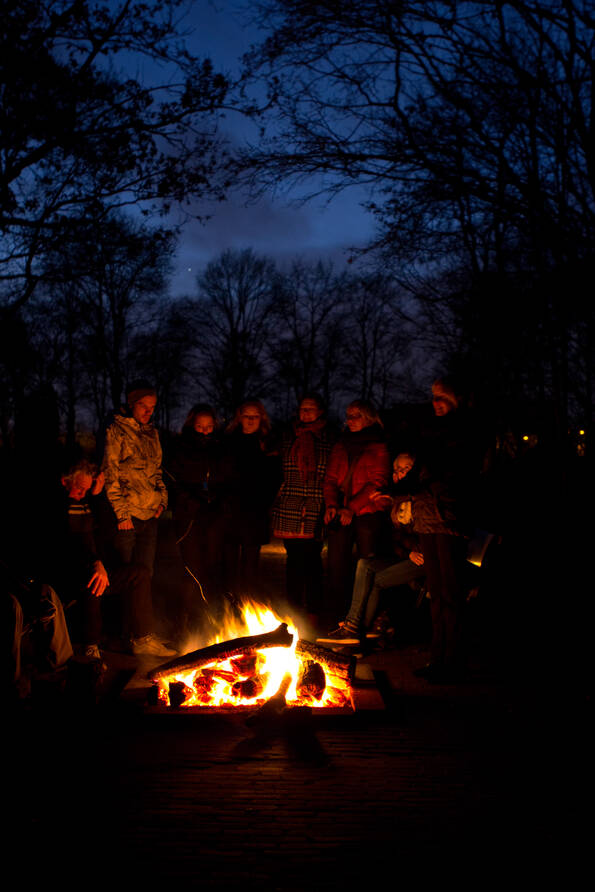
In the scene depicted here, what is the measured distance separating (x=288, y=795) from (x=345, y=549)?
3538 mm

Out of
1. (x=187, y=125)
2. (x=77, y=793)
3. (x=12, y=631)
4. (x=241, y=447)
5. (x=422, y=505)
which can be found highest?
(x=187, y=125)

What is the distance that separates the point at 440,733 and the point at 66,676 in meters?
2.67

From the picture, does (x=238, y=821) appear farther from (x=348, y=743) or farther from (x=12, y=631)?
(x=12, y=631)

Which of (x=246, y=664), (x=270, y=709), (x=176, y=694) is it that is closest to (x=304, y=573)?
(x=246, y=664)

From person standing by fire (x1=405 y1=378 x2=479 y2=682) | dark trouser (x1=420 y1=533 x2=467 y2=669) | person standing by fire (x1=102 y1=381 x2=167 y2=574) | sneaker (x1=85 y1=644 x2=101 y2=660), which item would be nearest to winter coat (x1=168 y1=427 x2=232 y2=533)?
person standing by fire (x1=102 y1=381 x2=167 y2=574)

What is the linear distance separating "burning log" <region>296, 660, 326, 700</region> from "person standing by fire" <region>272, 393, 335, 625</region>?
2178 millimetres

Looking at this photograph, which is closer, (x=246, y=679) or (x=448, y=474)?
(x=246, y=679)

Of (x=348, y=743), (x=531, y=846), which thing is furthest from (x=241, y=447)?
(x=531, y=846)

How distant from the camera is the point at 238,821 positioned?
372 centimetres

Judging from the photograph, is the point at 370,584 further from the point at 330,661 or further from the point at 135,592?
the point at 135,592

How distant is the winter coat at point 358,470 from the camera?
286 inches

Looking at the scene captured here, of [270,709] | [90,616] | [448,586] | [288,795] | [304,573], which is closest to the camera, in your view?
[288,795]

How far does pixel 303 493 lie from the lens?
7.51 meters

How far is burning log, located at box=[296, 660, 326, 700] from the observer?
5316 millimetres
